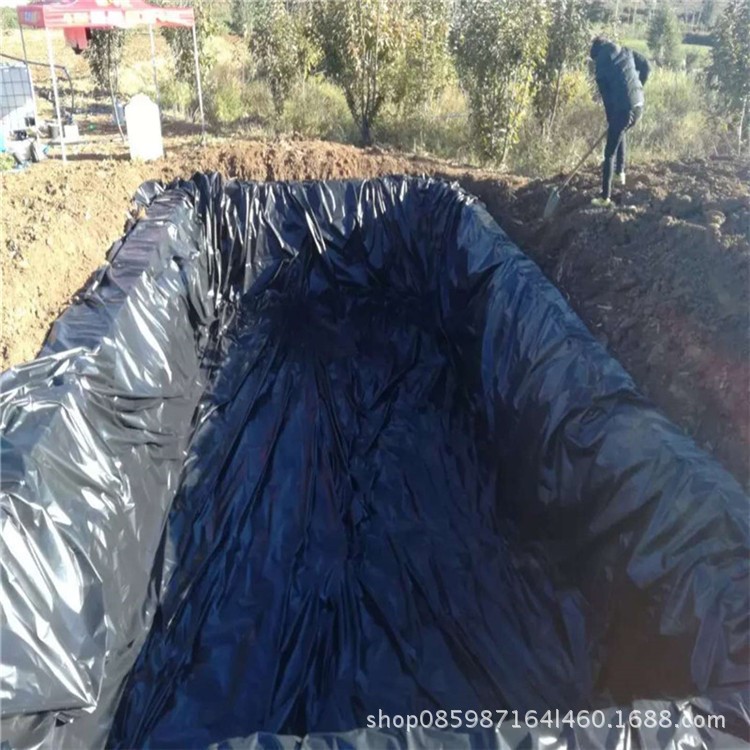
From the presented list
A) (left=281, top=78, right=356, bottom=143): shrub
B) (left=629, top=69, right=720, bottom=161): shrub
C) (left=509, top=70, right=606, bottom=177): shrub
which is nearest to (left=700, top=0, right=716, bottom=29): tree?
(left=629, top=69, right=720, bottom=161): shrub

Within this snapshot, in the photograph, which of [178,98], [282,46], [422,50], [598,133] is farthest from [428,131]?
[178,98]

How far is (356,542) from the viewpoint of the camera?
11.7ft

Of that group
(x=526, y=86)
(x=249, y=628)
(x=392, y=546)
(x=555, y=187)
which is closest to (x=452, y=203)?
(x=555, y=187)

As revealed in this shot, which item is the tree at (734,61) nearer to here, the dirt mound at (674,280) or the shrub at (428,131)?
the dirt mound at (674,280)

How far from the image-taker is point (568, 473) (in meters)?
3.07

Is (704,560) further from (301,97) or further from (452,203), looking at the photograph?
(301,97)

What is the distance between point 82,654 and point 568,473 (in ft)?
7.00

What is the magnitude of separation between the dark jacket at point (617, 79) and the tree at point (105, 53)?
863 centimetres

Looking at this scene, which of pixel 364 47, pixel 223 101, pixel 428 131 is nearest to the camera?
pixel 364 47

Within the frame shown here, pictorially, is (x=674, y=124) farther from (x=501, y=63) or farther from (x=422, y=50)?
(x=422, y=50)

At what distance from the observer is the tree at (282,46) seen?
9.80 metres

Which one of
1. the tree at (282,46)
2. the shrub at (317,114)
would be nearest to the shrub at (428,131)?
the shrub at (317,114)

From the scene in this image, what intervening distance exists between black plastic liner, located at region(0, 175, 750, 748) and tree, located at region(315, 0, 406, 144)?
4.90m

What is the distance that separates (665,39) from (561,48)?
315 inches
